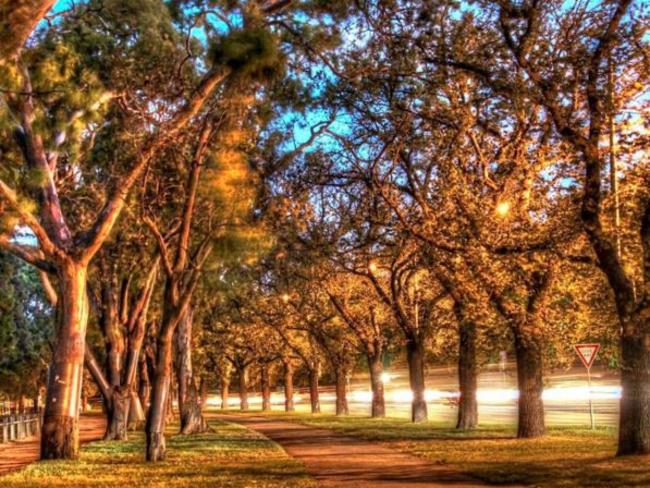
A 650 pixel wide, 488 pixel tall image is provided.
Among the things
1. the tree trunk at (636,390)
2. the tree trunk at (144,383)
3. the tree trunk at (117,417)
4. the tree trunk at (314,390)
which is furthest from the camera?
the tree trunk at (314,390)

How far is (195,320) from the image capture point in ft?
149

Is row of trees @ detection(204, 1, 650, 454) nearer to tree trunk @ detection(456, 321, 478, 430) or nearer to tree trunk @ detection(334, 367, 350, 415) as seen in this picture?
tree trunk @ detection(456, 321, 478, 430)

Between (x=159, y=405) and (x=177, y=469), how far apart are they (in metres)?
2.28

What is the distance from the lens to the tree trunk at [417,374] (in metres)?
31.4

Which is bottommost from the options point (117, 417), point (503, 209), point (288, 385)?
point (288, 385)

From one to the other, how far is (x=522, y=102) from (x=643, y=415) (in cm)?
632

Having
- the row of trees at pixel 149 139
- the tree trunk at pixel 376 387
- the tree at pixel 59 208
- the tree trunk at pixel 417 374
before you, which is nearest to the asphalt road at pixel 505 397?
the tree trunk at pixel 376 387

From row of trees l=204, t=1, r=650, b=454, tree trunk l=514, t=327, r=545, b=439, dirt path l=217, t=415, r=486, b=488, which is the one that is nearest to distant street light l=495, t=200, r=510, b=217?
row of trees l=204, t=1, r=650, b=454

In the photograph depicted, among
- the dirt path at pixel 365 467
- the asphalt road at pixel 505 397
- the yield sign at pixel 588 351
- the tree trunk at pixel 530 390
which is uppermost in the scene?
the yield sign at pixel 588 351

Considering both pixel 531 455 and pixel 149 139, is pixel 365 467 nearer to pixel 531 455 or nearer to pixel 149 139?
pixel 531 455

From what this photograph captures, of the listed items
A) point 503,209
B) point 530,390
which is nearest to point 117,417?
point 530,390

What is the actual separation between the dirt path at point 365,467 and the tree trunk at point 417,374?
779 centimetres

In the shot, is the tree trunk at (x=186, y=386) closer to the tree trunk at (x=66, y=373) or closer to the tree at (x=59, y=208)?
the tree at (x=59, y=208)

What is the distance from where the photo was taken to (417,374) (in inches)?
1246
